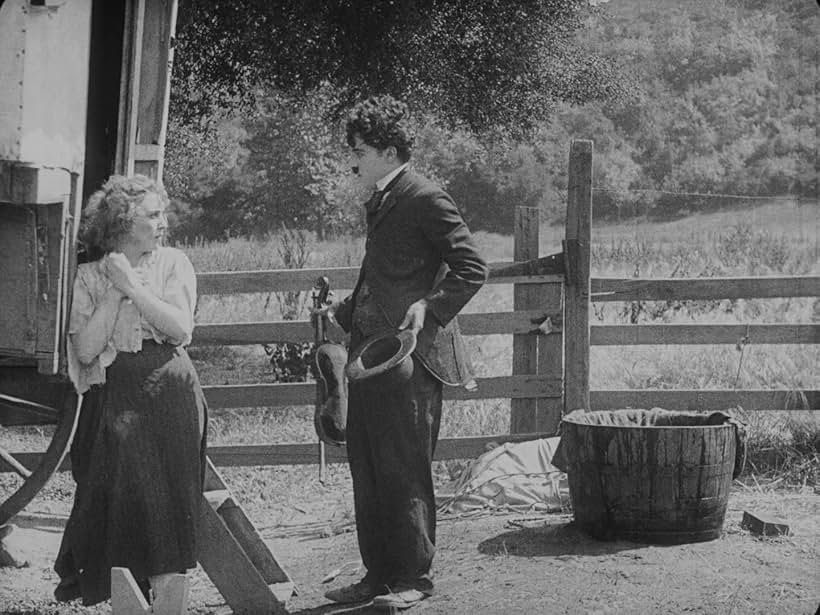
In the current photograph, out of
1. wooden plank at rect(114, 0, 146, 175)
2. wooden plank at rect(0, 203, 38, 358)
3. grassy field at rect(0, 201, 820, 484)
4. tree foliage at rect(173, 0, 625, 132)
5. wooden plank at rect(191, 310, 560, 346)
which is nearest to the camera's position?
wooden plank at rect(0, 203, 38, 358)

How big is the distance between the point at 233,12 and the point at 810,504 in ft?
21.2

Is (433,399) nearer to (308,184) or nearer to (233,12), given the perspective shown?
(233,12)

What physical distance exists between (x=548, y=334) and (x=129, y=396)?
136 inches

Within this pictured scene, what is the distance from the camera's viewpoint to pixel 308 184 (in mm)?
13750

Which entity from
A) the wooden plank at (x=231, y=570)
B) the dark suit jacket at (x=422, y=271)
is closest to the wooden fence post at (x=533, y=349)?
the dark suit jacket at (x=422, y=271)

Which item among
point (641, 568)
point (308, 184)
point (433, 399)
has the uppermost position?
Result: point (308, 184)

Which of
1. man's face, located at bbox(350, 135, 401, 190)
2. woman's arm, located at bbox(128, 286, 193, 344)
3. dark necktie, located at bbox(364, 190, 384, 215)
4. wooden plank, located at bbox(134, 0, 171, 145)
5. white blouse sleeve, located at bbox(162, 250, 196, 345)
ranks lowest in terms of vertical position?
woman's arm, located at bbox(128, 286, 193, 344)

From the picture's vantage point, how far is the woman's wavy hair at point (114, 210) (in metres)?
3.80

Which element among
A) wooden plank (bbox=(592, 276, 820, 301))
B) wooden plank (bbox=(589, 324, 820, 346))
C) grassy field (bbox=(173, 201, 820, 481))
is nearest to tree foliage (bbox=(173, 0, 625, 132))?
grassy field (bbox=(173, 201, 820, 481))

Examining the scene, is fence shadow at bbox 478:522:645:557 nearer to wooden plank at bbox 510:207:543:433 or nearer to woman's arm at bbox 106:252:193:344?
wooden plank at bbox 510:207:543:433

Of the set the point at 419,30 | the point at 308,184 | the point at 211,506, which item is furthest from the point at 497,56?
the point at 211,506

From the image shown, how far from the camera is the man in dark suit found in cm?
419

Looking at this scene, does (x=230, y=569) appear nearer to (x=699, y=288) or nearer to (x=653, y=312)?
(x=699, y=288)

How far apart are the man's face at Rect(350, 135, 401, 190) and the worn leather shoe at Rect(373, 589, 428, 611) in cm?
161
